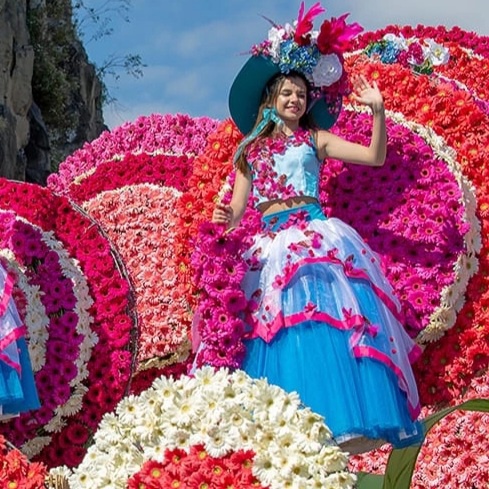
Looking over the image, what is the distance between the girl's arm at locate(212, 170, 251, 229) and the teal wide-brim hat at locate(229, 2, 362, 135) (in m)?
0.45

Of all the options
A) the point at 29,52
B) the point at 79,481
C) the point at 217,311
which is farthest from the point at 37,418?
the point at 29,52

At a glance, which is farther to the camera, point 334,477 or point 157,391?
point 157,391

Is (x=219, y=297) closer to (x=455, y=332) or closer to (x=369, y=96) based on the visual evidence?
(x=369, y=96)

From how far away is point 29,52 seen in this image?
19281mm

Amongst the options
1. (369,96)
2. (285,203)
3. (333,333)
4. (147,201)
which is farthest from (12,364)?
(147,201)

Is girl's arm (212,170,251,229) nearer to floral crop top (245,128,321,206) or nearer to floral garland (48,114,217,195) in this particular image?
floral crop top (245,128,321,206)

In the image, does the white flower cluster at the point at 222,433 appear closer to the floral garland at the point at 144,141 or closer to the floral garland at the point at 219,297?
the floral garland at the point at 219,297

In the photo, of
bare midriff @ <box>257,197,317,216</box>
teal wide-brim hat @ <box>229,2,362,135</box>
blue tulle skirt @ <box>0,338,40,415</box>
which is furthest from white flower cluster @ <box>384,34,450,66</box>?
blue tulle skirt @ <box>0,338,40,415</box>

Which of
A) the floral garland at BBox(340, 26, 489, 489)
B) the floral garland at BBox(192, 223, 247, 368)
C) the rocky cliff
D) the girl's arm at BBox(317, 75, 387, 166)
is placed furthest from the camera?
the rocky cliff

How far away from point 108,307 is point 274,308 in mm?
1739

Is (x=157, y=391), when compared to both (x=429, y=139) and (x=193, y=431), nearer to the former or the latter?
(x=193, y=431)

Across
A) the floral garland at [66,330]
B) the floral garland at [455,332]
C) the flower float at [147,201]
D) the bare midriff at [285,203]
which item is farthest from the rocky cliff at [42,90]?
the bare midriff at [285,203]

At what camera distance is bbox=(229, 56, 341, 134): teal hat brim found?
4.79 m

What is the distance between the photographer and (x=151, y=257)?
6.70m
